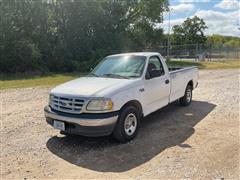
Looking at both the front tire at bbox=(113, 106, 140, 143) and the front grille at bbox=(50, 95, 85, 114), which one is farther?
the front tire at bbox=(113, 106, 140, 143)

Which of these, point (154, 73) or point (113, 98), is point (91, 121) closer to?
point (113, 98)

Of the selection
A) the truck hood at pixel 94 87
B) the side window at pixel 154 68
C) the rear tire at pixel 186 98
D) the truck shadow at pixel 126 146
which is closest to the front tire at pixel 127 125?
the truck shadow at pixel 126 146

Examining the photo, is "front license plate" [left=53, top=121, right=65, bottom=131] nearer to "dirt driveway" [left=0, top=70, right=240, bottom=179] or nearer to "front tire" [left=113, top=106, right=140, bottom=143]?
"dirt driveway" [left=0, top=70, right=240, bottom=179]

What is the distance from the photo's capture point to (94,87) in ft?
18.2

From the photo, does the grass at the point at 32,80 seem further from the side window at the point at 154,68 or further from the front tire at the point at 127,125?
the front tire at the point at 127,125

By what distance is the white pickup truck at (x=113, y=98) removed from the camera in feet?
17.0

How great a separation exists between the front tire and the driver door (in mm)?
562

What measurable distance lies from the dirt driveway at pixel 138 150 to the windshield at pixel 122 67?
1340 mm

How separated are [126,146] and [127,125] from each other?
0.42 meters

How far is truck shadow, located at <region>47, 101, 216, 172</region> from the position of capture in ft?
15.9

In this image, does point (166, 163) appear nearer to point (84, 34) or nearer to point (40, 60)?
point (40, 60)

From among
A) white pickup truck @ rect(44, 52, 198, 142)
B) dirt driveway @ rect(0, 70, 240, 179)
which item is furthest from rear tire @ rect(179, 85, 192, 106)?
white pickup truck @ rect(44, 52, 198, 142)

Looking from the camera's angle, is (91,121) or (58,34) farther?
(58,34)

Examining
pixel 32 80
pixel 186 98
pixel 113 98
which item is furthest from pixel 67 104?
pixel 32 80
